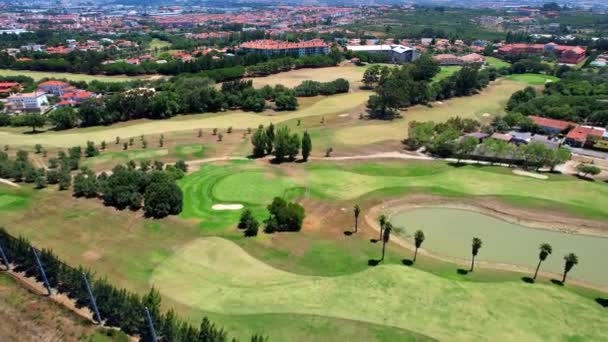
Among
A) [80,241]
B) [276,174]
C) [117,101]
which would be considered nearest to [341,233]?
[276,174]

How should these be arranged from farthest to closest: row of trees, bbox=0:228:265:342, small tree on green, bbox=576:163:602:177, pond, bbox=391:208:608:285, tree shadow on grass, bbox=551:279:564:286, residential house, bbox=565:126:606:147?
1. residential house, bbox=565:126:606:147
2. small tree on green, bbox=576:163:602:177
3. pond, bbox=391:208:608:285
4. tree shadow on grass, bbox=551:279:564:286
5. row of trees, bbox=0:228:265:342

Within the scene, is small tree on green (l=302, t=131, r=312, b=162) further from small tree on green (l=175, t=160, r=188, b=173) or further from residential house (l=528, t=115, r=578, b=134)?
residential house (l=528, t=115, r=578, b=134)

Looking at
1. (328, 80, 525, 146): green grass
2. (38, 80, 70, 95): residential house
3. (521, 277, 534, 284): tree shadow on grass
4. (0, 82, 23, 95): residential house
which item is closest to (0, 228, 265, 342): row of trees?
(521, 277, 534, 284): tree shadow on grass

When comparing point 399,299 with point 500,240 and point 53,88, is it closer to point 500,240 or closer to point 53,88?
point 500,240

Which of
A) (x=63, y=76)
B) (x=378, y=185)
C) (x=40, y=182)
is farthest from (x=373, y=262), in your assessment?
(x=63, y=76)

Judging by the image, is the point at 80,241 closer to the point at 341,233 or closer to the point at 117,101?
the point at 341,233

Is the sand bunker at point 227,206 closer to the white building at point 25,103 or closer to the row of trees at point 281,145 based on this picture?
the row of trees at point 281,145
